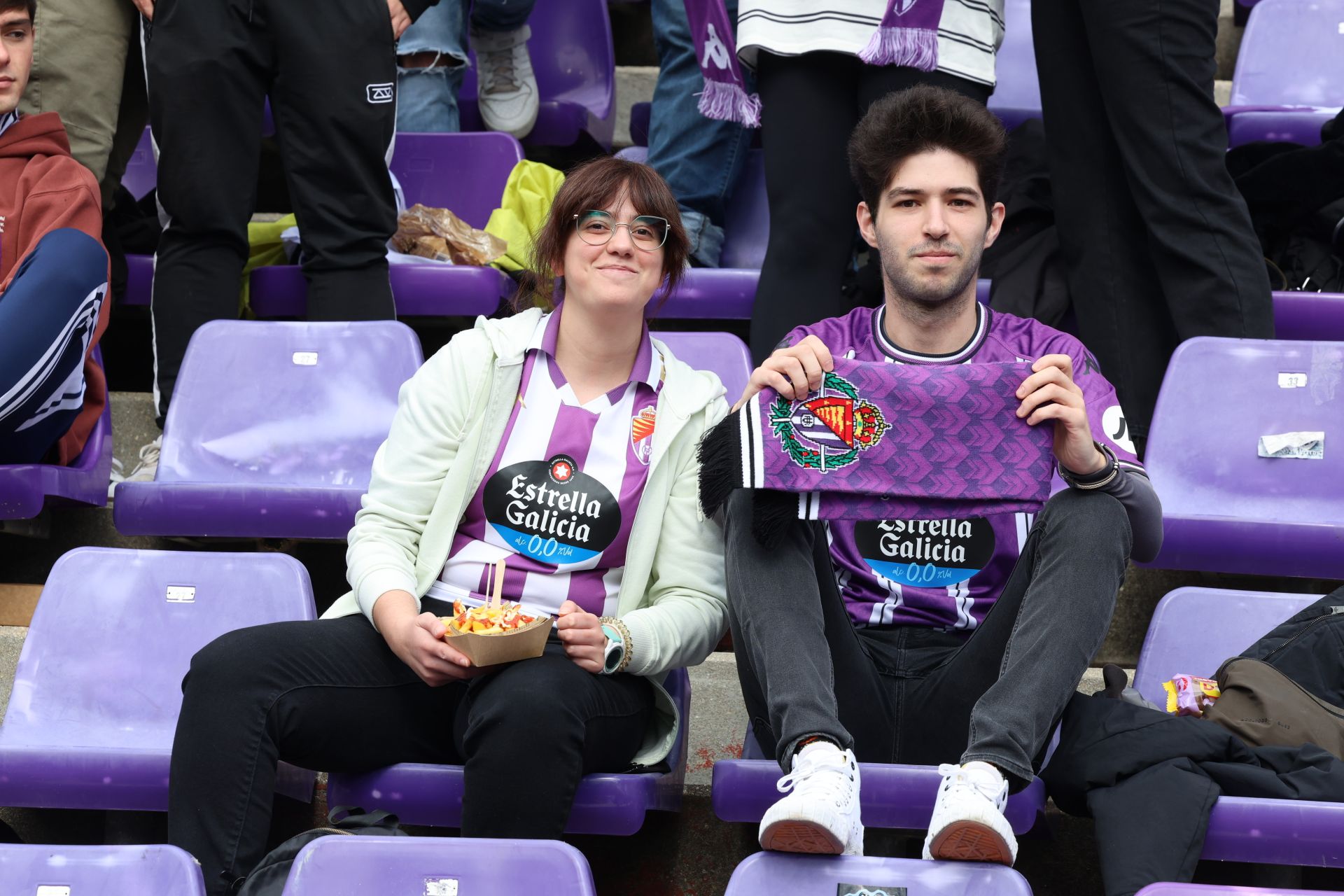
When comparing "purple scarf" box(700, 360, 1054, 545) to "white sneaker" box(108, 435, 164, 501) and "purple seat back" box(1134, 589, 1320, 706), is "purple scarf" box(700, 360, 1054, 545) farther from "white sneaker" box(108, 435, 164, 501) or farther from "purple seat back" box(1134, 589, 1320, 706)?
"white sneaker" box(108, 435, 164, 501)

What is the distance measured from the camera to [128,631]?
210 cm

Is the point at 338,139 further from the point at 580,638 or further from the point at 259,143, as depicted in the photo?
the point at 580,638

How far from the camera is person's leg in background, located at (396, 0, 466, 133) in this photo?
3.51 metres

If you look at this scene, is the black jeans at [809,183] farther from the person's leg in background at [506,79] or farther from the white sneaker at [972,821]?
the person's leg in background at [506,79]

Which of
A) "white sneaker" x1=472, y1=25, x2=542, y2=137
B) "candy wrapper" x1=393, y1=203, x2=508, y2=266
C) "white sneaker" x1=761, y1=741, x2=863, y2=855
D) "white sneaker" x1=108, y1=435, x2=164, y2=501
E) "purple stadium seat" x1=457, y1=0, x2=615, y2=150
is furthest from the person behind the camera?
"purple stadium seat" x1=457, y1=0, x2=615, y2=150

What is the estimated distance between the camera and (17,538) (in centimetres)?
271

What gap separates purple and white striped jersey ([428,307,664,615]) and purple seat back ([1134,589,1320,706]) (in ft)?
2.36

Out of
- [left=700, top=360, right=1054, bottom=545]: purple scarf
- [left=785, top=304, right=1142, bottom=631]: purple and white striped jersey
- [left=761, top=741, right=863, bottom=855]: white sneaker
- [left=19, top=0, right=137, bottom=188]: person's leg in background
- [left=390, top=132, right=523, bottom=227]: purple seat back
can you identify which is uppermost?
[left=19, top=0, right=137, bottom=188]: person's leg in background

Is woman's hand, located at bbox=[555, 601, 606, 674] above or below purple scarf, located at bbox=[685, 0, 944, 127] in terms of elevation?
below

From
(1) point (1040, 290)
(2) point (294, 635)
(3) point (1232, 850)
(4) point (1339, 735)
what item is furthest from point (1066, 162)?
(2) point (294, 635)

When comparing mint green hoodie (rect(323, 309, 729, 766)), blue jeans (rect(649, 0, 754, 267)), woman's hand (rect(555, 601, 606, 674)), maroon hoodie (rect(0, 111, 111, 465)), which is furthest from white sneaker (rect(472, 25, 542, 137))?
woman's hand (rect(555, 601, 606, 674))

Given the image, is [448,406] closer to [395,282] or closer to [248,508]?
[248,508]

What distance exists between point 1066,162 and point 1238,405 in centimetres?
53

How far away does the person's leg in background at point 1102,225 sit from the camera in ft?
8.70
